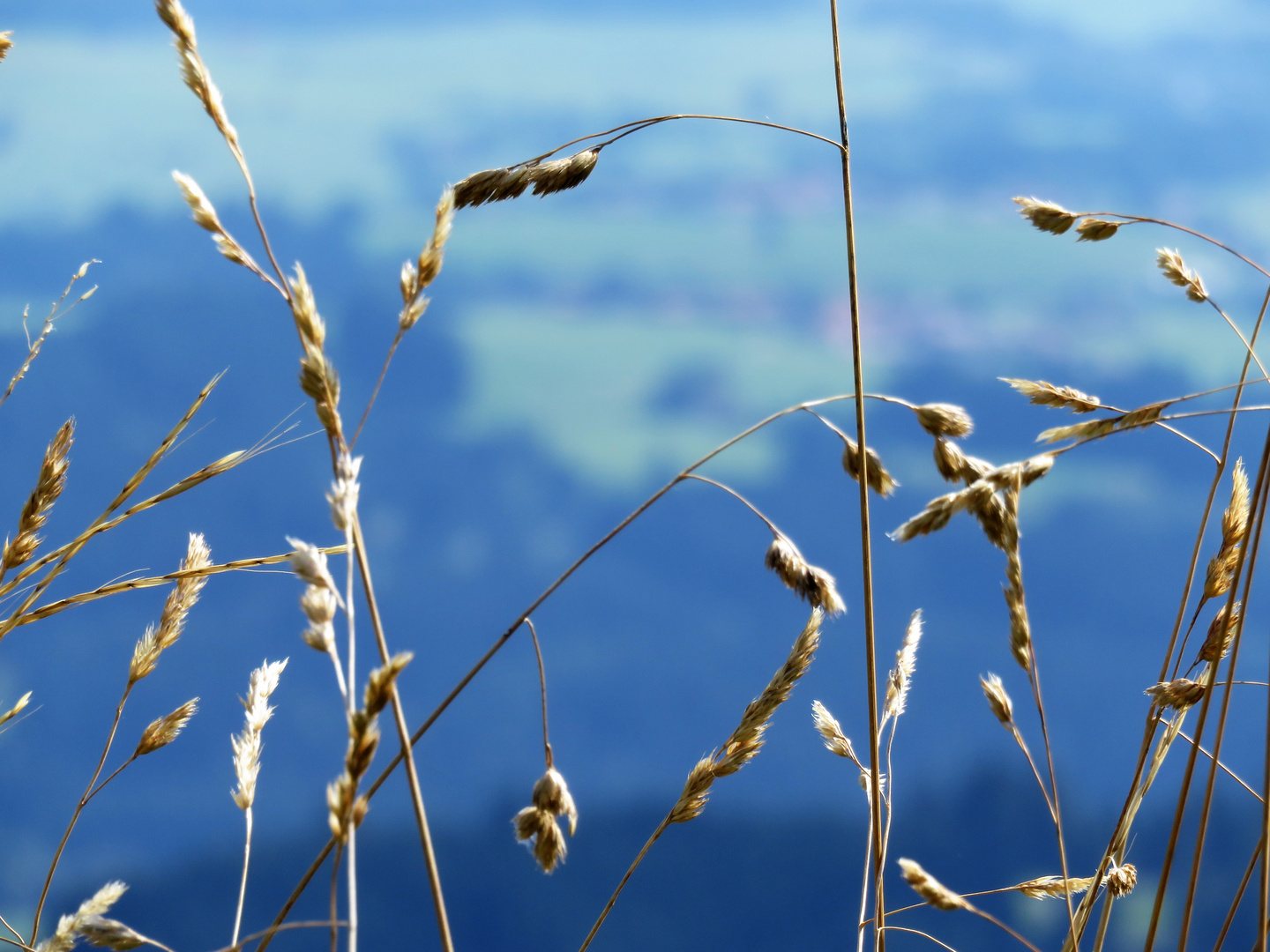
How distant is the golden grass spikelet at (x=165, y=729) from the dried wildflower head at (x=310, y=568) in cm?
35

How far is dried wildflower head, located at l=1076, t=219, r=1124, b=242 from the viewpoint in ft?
2.40

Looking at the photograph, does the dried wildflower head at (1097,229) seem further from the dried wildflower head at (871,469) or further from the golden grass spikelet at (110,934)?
the golden grass spikelet at (110,934)

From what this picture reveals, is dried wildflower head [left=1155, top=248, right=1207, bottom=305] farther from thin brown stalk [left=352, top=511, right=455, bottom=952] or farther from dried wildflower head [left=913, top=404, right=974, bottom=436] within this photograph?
thin brown stalk [left=352, top=511, right=455, bottom=952]

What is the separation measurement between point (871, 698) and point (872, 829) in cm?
14

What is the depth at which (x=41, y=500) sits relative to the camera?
0.68 meters

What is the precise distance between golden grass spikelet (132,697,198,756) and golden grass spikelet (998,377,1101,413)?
0.66m

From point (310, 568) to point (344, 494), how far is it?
36 millimetres

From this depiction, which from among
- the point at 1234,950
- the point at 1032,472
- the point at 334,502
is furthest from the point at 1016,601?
the point at 1234,950

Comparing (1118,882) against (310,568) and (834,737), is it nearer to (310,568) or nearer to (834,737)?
(834,737)

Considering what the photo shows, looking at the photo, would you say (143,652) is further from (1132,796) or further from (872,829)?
(1132,796)

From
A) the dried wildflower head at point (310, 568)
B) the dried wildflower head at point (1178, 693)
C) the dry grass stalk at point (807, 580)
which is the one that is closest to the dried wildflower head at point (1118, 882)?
the dried wildflower head at point (1178, 693)

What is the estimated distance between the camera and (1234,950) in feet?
18.5

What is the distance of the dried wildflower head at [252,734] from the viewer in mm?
621

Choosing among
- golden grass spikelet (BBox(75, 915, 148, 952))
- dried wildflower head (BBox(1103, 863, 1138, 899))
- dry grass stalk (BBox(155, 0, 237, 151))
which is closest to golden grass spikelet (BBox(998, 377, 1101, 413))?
dried wildflower head (BBox(1103, 863, 1138, 899))
